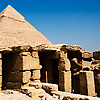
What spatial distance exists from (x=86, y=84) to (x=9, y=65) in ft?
14.8

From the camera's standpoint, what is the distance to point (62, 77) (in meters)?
9.08

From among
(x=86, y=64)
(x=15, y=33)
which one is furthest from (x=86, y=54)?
(x=15, y=33)

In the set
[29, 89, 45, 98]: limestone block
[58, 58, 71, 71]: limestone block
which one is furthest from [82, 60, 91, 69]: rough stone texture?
[29, 89, 45, 98]: limestone block

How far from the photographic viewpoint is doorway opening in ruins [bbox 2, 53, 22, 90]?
8475mm

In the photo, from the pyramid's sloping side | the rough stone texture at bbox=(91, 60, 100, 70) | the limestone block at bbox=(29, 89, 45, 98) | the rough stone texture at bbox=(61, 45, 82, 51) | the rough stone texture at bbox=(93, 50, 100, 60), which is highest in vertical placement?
the pyramid's sloping side

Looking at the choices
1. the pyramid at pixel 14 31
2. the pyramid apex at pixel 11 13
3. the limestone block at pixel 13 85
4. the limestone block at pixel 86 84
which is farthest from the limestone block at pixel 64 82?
the pyramid apex at pixel 11 13

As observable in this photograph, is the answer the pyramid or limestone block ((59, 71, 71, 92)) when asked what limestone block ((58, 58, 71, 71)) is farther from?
the pyramid

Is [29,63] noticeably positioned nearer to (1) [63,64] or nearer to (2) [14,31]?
(1) [63,64]

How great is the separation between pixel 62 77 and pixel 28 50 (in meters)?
2.50

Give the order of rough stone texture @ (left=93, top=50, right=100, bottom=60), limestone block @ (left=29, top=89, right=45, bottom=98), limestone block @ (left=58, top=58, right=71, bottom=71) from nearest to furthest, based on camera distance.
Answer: limestone block @ (left=29, top=89, right=45, bottom=98), limestone block @ (left=58, top=58, right=71, bottom=71), rough stone texture @ (left=93, top=50, right=100, bottom=60)

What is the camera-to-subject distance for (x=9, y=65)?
918 centimetres

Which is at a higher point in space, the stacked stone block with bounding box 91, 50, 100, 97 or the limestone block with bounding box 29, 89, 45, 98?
the stacked stone block with bounding box 91, 50, 100, 97

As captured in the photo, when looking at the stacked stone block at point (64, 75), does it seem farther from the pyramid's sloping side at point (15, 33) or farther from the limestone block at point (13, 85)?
the pyramid's sloping side at point (15, 33)

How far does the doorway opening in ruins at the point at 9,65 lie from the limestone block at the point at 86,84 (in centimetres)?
369
